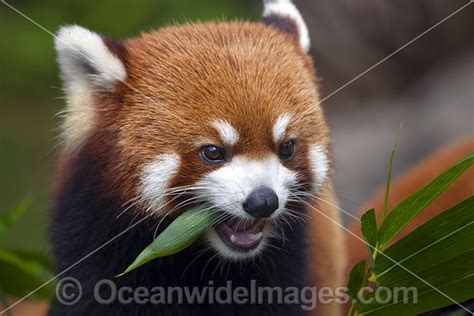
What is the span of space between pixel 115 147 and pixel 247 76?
19.5 inches

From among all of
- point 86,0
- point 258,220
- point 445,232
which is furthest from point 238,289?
point 86,0

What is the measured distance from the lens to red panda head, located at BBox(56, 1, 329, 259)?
9.32 ft

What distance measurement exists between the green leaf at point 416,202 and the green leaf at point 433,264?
0.04 metres

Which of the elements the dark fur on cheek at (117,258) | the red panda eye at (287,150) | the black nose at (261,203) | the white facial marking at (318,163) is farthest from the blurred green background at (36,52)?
the black nose at (261,203)

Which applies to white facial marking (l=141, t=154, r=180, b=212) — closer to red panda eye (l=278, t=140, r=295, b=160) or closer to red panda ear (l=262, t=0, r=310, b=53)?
red panda eye (l=278, t=140, r=295, b=160)

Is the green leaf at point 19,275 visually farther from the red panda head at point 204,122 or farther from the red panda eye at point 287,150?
the red panda eye at point 287,150

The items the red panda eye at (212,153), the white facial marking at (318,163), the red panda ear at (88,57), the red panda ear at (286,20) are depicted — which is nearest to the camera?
the red panda eye at (212,153)

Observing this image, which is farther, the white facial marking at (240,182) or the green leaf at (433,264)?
the white facial marking at (240,182)

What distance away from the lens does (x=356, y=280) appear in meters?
2.75

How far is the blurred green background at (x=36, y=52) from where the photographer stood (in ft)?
24.0

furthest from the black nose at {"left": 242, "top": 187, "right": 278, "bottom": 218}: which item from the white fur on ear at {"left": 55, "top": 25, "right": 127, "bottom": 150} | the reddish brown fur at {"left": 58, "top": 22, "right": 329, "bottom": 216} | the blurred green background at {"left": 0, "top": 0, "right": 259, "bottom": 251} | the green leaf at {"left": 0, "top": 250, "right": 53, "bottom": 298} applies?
the blurred green background at {"left": 0, "top": 0, "right": 259, "bottom": 251}

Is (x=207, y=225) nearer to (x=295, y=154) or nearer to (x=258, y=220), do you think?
(x=258, y=220)

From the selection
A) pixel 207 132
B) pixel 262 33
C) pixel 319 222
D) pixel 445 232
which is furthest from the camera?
pixel 319 222

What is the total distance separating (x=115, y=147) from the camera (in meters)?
2.95
